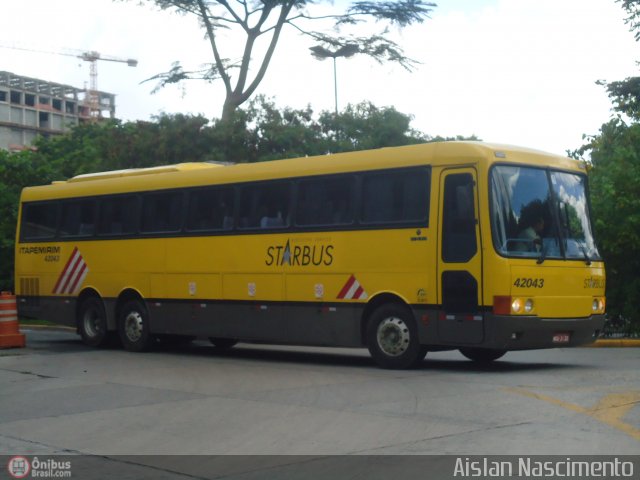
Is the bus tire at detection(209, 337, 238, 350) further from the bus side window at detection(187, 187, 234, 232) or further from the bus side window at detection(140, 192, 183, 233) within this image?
the bus side window at detection(187, 187, 234, 232)

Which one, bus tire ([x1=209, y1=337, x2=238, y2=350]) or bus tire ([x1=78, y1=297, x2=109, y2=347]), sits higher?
bus tire ([x1=78, y1=297, x2=109, y2=347])

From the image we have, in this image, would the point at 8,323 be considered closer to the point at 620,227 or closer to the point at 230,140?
the point at 620,227

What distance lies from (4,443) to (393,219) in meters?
7.57

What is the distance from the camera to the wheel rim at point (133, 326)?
68.0ft

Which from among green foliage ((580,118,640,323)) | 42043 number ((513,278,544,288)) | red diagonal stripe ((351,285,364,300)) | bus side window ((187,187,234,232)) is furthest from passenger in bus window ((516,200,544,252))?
green foliage ((580,118,640,323))

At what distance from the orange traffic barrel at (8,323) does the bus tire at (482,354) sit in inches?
343

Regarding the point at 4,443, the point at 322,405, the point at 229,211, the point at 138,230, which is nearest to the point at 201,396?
the point at 322,405

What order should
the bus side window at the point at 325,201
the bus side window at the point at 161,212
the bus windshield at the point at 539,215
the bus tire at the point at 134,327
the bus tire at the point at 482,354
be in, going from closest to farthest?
the bus windshield at the point at 539,215 < the bus side window at the point at 325,201 < the bus tire at the point at 482,354 < the bus side window at the point at 161,212 < the bus tire at the point at 134,327

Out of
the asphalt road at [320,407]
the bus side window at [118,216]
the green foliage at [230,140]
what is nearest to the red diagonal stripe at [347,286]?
the asphalt road at [320,407]

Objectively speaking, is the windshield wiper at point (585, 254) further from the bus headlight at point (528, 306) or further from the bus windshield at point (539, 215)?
the bus headlight at point (528, 306)

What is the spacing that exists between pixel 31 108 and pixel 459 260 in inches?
6213

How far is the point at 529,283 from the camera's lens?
1484 cm

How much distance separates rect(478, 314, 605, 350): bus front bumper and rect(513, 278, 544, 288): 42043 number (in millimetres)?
434

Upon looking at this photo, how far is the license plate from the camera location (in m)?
15.1
